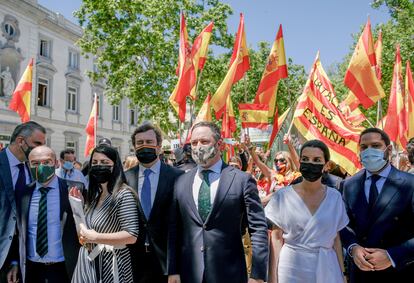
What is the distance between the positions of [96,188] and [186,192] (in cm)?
74

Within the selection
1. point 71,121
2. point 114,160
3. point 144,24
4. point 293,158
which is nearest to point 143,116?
point 144,24

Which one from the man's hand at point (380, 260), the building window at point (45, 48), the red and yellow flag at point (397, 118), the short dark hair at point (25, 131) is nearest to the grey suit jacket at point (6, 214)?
the short dark hair at point (25, 131)

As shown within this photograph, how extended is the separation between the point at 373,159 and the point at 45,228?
2.83 metres

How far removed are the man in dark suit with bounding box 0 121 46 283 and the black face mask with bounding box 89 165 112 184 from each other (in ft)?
3.10

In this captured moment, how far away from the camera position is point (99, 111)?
3606cm

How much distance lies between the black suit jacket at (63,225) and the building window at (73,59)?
29.6 meters

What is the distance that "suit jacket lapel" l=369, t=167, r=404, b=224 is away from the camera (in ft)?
11.2

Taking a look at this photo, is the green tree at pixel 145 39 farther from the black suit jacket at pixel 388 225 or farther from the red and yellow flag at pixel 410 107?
the black suit jacket at pixel 388 225

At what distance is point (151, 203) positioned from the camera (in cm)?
406

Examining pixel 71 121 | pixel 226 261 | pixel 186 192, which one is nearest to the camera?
pixel 226 261

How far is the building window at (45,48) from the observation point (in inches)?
1137

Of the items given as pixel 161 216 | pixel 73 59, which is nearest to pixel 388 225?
pixel 161 216

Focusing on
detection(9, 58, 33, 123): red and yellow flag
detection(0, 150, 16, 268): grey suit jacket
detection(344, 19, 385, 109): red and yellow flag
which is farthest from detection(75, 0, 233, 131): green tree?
detection(0, 150, 16, 268): grey suit jacket

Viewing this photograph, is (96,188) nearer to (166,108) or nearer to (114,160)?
(114,160)
